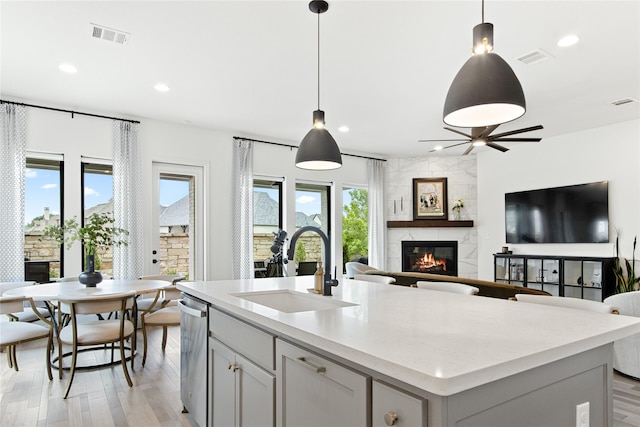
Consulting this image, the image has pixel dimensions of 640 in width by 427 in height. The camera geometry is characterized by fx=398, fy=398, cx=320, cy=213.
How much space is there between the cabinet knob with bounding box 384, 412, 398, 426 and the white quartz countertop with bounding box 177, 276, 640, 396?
0.35 feet

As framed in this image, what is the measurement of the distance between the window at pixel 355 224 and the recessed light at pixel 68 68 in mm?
4714

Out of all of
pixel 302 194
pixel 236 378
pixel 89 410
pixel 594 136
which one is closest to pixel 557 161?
pixel 594 136

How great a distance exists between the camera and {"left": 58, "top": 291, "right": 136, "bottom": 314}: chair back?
292 cm

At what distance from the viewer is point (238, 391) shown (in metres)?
1.79

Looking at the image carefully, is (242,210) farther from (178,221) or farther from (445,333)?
(445,333)

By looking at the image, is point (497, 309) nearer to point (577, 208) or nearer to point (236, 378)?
point (236, 378)

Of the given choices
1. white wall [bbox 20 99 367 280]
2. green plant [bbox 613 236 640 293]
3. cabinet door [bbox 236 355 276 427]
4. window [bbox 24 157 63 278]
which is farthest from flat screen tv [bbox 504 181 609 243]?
window [bbox 24 157 63 278]

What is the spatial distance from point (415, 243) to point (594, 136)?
3.35m

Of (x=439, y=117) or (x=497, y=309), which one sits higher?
(x=439, y=117)

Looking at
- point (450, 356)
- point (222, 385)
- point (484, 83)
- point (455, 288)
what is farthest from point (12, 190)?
point (450, 356)

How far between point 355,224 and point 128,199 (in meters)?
4.06

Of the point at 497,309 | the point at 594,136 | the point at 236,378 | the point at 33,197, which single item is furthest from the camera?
the point at 594,136

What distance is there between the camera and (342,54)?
3439 mm

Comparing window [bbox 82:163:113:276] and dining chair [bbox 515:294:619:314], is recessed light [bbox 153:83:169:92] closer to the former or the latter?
window [bbox 82:163:113:276]
